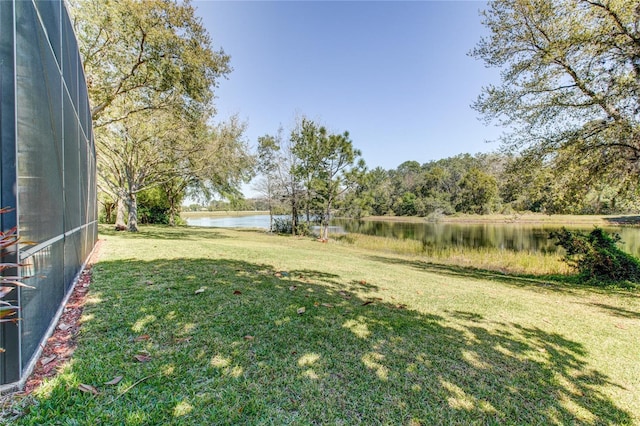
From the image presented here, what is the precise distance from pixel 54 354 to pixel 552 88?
466 inches

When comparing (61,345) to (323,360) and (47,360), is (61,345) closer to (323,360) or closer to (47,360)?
(47,360)

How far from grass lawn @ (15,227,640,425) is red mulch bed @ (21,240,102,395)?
100 mm

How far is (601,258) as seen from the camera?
8.23 metres

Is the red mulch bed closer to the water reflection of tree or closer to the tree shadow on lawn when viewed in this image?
the tree shadow on lawn

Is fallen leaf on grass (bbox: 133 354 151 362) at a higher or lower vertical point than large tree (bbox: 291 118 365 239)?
lower

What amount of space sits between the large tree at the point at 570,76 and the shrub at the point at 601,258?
201 cm

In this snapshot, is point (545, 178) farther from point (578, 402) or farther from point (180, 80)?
point (180, 80)

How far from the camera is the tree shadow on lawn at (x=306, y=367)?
1.76m

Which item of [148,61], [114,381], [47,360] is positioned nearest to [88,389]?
[114,381]

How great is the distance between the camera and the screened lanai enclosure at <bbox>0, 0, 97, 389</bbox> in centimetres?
180

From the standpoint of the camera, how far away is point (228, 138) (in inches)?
580

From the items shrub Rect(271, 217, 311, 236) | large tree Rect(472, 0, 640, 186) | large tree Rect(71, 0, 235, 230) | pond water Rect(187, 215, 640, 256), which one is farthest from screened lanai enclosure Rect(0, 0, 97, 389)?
shrub Rect(271, 217, 311, 236)

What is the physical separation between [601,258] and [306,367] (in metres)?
10.4

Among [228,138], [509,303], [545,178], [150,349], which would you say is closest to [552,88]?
[545,178]
